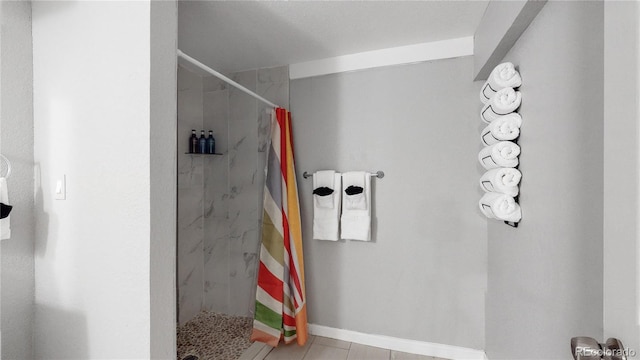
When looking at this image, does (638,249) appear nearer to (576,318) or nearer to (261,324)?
(576,318)

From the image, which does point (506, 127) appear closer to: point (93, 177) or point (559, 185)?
point (559, 185)

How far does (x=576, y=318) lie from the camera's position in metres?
1.00

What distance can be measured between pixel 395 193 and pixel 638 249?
168cm

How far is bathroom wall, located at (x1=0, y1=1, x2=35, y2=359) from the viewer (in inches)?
50.3

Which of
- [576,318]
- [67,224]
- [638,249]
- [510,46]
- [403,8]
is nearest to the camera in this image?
[638,249]

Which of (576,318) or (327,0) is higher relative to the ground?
(327,0)

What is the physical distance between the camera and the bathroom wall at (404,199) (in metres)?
2.01

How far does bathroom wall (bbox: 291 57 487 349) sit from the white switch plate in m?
1.51

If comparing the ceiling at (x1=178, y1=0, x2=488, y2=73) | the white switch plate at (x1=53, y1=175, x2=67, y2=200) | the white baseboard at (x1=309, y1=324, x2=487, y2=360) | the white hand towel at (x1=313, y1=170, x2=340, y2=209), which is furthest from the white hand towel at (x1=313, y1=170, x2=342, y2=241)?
the white switch plate at (x1=53, y1=175, x2=67, y2=200)

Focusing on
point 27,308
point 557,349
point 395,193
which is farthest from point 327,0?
point 27,308

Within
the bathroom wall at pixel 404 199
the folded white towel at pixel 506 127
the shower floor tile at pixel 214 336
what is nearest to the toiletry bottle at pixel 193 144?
the bathroom wall at pixel 404 199

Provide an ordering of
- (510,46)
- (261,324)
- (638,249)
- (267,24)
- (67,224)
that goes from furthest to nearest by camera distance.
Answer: (261,324)
(267,24)
(510,46)
(67,224)
(638,249)

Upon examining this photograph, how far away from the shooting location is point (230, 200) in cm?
262

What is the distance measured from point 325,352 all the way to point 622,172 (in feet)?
6.89
